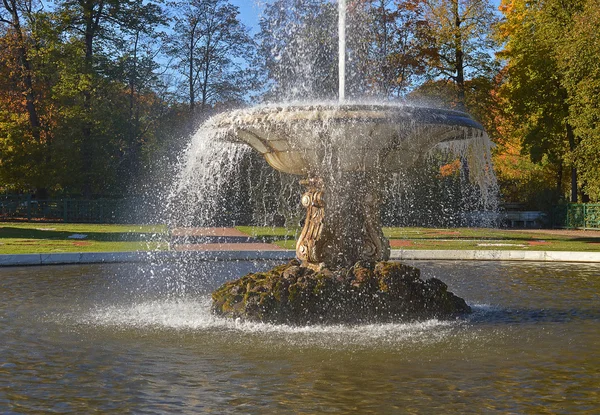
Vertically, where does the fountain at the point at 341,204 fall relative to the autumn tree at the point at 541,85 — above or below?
below

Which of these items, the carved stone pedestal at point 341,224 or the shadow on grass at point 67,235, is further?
the shadow on grass at point 67,235

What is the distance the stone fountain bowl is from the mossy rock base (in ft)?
4.83

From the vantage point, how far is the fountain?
9.30 m

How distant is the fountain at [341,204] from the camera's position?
9.30 metres

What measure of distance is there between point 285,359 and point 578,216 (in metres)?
31.3

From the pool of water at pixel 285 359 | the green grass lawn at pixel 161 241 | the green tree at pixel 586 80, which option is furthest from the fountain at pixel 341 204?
the green tree at pixel 586 80

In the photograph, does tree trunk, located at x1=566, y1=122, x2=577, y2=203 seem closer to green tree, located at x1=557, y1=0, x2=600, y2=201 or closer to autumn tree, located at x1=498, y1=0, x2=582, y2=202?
autumn tree, located at x1=498, y1=0, x2=582, y2=202

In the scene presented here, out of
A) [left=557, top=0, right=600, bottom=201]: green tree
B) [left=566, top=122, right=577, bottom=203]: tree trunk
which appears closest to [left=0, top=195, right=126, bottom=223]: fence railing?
[left=557, top=0, right=600, bottom=201]: green tree

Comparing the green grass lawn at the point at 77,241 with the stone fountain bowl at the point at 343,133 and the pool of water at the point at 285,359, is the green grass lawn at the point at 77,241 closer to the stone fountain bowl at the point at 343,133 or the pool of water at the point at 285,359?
the pool of water at the point at 285,359

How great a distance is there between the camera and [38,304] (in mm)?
10719

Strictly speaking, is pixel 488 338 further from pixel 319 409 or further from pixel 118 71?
pixel 118 71

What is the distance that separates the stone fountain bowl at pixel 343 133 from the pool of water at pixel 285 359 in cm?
229

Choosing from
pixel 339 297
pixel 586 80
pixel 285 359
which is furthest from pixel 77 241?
pixel 586 80

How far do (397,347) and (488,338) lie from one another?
117 centimetres
